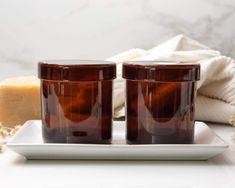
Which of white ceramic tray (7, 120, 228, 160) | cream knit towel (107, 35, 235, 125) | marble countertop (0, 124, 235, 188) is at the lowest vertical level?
marble countertop (0, 124, 235, 188)

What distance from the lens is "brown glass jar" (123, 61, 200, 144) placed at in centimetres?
61

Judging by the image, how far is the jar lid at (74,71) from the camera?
0.60 metres

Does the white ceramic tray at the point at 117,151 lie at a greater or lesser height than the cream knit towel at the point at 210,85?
lesser

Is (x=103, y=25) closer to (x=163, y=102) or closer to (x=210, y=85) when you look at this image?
(x=210, y=85)

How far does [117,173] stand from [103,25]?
0.56 m

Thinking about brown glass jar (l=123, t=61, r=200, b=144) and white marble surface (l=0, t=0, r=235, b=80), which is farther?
white marble surface (l=0, t=0, r=235, b=80)

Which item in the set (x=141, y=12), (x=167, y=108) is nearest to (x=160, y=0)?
(x=141, y=12)

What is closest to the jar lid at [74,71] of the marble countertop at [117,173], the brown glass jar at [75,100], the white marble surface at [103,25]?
the brown glass jar at [75,100]

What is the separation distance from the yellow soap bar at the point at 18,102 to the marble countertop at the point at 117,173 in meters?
0.16

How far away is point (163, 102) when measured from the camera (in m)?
0.62

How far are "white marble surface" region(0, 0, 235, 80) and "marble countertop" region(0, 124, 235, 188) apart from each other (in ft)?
1.56

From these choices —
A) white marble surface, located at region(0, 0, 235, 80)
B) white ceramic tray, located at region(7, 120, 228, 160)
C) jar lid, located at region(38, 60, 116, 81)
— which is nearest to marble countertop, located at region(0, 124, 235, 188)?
white ceramic tray, located at region(7, 120, 228, 160)

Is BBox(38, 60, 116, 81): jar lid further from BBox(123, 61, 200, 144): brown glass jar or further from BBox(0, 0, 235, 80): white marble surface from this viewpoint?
BBox(0, 0, 235, 80): white marble surface

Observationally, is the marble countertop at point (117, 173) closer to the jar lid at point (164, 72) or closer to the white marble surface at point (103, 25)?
the jar lid at point (164, 72)
